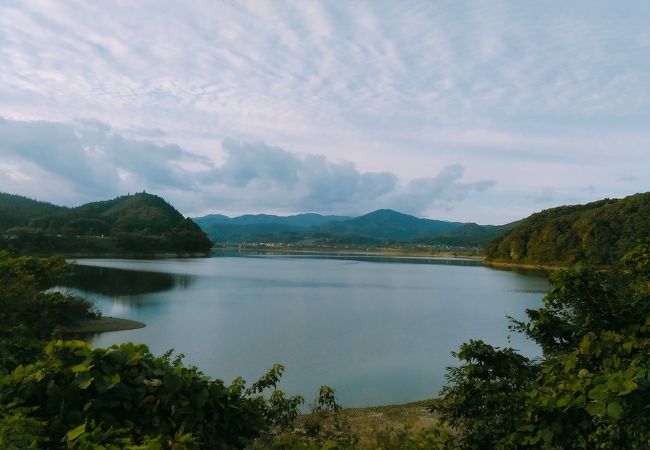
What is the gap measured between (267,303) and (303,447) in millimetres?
33589

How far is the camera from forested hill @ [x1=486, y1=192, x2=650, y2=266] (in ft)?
244

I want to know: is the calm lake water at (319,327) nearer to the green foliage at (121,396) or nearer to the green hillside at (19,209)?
the green foliage at (121,396)

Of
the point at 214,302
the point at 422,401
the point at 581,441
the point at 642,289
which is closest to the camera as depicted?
the point at 581,441

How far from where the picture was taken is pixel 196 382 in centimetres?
412

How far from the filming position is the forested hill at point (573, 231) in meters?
74.4

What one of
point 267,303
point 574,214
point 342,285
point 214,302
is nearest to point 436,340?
point 267,303

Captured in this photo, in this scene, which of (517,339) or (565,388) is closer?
(565,388)

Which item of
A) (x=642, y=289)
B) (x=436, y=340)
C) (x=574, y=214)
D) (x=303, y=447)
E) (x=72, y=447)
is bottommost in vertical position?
(x=436, y=340)

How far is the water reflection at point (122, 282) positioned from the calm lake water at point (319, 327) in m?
0.10

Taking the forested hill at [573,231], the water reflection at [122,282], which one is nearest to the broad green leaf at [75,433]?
the water reflection at [122,282]

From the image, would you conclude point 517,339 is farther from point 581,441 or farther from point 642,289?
point 581,441

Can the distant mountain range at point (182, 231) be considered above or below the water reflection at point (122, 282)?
above

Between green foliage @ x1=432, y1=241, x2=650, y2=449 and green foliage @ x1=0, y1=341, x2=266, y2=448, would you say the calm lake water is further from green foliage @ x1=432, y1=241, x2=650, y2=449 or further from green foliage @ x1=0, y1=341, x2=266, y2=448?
green foliage @ x1=0, y1=341, x2=266, y2=448

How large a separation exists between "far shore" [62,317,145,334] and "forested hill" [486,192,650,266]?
53993 mm
